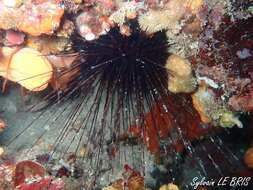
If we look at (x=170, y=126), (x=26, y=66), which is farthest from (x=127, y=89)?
(x=26, y=66)

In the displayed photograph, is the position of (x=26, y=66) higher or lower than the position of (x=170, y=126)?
higher

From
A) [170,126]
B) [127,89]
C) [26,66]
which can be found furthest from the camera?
[170,126]

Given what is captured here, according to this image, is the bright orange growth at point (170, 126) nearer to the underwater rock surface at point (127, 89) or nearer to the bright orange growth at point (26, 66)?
the underwater rock surface at point (127, 89)

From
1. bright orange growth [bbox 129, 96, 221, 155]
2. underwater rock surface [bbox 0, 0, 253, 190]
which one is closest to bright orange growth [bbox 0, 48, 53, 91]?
underwater rock surface [bbox 0, 0, 253, 190]

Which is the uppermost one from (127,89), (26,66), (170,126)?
(26,66)

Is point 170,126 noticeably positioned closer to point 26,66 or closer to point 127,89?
point 127,89

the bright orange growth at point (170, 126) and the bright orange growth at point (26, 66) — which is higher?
the bright orange growth at point (26, 66)

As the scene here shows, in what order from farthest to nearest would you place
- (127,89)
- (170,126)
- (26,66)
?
1. (170,126)
2. (127,89)
3. (26,66)

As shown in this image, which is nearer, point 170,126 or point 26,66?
point 26,66

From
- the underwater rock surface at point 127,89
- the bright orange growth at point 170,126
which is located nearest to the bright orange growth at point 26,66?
the underwater rock surface at point 127,89

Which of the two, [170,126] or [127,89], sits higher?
[127,89]

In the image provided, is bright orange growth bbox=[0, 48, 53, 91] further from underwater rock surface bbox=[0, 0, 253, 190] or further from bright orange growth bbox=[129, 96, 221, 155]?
bright orange growth bbox=[129, 96, 221, 155]

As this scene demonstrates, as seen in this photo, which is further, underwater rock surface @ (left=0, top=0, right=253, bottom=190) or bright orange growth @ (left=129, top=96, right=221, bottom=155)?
bright orange growth @ (left=129, top=96, right=221, bottom=155)
